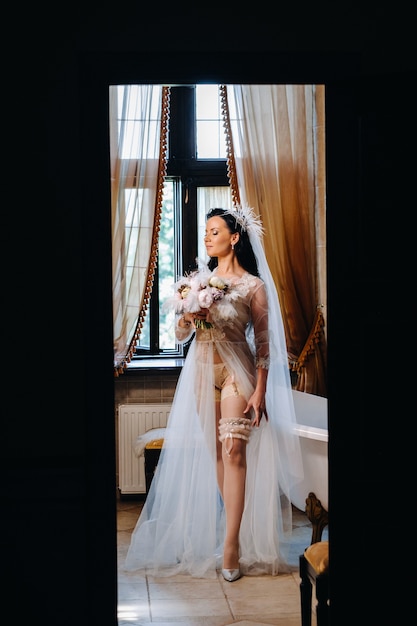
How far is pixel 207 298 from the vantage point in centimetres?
469

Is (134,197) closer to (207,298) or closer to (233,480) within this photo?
(207,298)

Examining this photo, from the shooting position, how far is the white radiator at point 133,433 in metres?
5.72

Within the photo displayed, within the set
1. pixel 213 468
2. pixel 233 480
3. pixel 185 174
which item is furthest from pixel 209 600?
pixel 185 174

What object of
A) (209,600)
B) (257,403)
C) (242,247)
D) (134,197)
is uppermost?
(134,197)

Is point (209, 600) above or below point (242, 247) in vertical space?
below

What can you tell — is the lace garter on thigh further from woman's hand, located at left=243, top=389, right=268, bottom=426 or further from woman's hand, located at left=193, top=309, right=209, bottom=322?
woman's hand, located at left=193, top=309, right=209, bottom=322

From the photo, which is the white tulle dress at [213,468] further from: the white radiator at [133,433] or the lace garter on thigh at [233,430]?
the white radiator at [133,433]

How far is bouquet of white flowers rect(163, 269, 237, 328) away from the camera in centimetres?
471

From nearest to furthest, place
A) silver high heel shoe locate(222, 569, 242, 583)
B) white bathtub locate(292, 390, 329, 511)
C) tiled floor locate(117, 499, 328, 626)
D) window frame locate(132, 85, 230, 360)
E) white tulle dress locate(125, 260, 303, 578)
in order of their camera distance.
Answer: tiled floor locate(117, 499, 328, 626) → silver high heel shoe locate(222, 569, 242, 583) → white bathtub locate(292, 390, 329, 511) → white tulle dress locate(125, 260, 303, 578) → window frame locate(132, 85, 230, 360)

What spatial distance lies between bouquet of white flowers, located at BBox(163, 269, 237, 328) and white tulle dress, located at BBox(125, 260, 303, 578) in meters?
0.04

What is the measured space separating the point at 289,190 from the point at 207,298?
4.86 feet

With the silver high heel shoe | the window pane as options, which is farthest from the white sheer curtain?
the silver high heel shoe

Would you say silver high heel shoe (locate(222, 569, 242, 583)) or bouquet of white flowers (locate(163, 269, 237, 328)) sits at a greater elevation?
bouquet of white flowers (locate(163, 269, 237, 328))

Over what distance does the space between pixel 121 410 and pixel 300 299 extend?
4.98 ft
